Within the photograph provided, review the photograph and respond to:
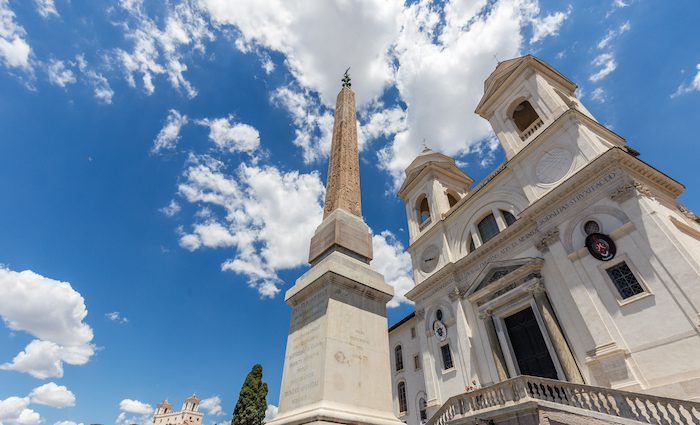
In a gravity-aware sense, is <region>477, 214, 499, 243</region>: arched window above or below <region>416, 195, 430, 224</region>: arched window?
below

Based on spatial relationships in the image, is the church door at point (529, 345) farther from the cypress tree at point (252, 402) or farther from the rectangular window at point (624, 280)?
the cypress tree at point (252, 402)

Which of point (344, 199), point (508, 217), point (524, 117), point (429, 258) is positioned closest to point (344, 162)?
point (344, 199)

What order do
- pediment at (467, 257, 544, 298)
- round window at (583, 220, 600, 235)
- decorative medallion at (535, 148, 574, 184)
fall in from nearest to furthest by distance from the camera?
round window at (583, 220, 600, 235)
pediment at (467, 257, 544, 298)
decorative medallion at (535, 148, 574, 184)

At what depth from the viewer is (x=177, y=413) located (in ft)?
304

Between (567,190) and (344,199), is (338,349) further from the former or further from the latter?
(567,190)

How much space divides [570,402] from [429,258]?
13743 mm

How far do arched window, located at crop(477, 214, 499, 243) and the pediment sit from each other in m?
2.55

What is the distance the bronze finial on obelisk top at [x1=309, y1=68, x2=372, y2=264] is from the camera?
590 centimetres

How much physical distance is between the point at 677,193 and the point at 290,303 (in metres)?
20.0

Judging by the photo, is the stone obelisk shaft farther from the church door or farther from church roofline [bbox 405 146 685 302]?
the church door

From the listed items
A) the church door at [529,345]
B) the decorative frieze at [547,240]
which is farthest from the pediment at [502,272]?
the church door at [529,345]

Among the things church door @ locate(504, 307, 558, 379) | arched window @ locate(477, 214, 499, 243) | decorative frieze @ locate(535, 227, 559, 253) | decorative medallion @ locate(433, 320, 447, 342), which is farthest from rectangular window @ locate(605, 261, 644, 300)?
decorative medallion @ locate(433, 320, 447, 342)

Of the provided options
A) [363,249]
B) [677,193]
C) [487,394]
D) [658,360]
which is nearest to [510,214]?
[677,193]

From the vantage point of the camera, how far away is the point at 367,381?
4.33 m
